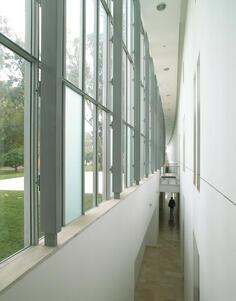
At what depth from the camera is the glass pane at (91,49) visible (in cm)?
398

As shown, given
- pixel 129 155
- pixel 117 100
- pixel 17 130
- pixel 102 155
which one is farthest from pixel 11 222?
pixel 129 155

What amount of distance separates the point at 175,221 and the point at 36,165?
65.0 ft

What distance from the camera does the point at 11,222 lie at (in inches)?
86.6

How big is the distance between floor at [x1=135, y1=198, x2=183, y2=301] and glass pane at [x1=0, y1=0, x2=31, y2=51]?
9.30 meters

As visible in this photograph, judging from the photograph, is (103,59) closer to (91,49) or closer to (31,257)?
(91,49)

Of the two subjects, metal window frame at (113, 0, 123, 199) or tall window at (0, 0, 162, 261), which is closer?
tall window at (0, 0, 162, 261)

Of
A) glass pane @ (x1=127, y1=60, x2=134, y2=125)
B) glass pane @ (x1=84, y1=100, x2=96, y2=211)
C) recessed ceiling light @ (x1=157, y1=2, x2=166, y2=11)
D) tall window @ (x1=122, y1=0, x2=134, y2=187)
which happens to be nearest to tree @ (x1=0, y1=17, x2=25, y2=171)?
glass pane @ (x1=84, y1=100, x2=96, y2=211)

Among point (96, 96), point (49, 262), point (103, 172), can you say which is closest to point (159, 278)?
point (103, 172)

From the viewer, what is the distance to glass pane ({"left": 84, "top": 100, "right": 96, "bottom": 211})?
12.7 feet

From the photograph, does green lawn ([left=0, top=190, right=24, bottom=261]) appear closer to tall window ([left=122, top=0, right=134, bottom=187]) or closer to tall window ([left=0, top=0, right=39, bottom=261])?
tall window ([left=0, top=0, right=39, bottom=261])

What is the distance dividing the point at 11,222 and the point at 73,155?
131cm

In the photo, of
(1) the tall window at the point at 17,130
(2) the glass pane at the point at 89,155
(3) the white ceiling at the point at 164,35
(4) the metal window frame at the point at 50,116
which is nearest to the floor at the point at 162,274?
(2) the glass pane at the point at 89,155

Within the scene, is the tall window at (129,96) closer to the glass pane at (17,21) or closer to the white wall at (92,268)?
the white wall at (92,268)

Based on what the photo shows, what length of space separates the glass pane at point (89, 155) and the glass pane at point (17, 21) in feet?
5.07
